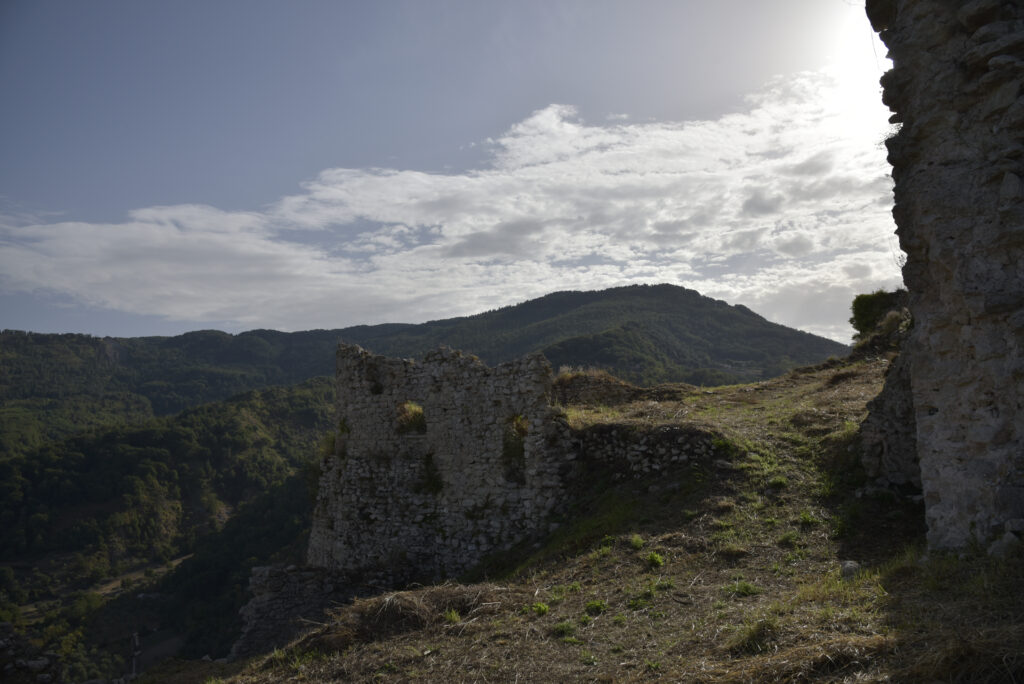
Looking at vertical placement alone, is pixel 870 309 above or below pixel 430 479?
above

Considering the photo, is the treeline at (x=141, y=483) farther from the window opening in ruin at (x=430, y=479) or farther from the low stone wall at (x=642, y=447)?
the low stone wall at (x=642, y=447)

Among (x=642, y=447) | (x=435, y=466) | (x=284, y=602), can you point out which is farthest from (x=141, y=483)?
(x=642, y=447)

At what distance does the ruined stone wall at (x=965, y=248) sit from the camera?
5.54m

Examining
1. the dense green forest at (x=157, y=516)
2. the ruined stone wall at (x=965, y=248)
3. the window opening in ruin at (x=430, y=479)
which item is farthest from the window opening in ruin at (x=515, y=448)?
the dense green forest at (x=157, y=516)

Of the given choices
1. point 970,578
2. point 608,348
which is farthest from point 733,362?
point 970,578

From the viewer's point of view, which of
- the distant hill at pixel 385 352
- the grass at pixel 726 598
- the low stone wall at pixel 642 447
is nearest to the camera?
the grass at pixel 726 598

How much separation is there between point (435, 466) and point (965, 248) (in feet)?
31.5

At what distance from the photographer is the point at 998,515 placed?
17.6 feet

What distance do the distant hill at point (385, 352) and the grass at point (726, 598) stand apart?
25.5 metres

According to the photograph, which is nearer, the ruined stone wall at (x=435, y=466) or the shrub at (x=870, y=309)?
the ruined stone wall at (x=435, y=466)

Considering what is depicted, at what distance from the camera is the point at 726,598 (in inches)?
241

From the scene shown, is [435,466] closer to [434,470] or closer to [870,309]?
[434,470]

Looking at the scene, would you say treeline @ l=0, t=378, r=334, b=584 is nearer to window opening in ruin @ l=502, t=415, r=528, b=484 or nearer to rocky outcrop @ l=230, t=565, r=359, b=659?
rocky outcrop @ l=230, t=565, r=359, b=659

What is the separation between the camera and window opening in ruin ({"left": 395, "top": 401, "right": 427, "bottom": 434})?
13211mm
